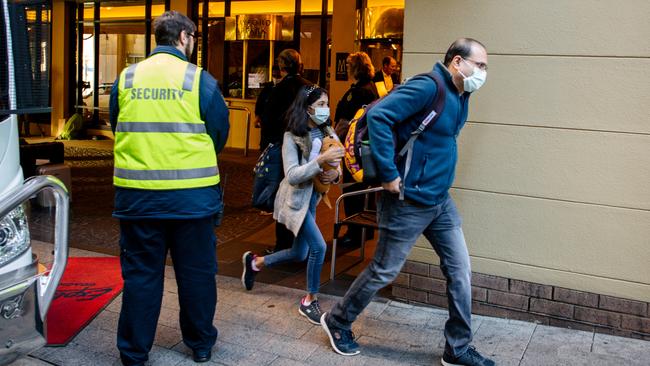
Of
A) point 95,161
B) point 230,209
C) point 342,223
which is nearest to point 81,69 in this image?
point 95,161

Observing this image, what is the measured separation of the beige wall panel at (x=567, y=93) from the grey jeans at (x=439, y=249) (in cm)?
98

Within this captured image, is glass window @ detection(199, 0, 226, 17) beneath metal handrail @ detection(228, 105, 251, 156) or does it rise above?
above

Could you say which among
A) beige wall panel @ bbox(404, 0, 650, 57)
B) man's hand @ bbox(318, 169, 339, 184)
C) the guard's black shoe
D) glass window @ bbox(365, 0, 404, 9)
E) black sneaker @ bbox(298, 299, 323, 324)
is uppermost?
glass window @ bbox(365, 0, 404, 9)

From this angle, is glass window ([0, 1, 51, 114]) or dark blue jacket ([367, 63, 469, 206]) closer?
glass window ([0, 1, 51, 114])

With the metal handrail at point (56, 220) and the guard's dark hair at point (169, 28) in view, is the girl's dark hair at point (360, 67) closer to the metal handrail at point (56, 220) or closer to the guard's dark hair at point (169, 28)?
the guard's dark hair at point (169, 28)

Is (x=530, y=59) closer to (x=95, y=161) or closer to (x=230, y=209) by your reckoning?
(x=230, y=209)

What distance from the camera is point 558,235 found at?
5.09 m

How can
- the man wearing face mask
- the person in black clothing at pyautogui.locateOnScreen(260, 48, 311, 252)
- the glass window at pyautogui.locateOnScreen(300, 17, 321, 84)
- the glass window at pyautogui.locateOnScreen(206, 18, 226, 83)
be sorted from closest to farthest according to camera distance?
the man wearing face mask < the person in black clothing at pyautogui.locateOnScreen(260, 48, 311, 252) < the glass window at pyautogui.locateOnScreen(300, 17, 321, 84) < the glass window at pyautogui.locateOnScreen(206, 18, 226, 83)

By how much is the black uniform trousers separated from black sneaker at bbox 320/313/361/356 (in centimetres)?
78

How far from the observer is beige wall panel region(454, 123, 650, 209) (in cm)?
484

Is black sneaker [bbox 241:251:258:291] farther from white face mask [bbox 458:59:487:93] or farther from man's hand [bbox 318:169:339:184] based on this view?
white face mask [bbox 458:59:487:93]

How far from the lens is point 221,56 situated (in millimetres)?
15883

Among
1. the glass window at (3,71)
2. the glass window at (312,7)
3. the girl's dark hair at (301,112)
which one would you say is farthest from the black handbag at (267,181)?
the glass window at (312,7)

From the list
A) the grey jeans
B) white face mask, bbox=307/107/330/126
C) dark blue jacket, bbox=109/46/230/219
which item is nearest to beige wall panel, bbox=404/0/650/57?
white face mask, bbox=307/107/330/126
